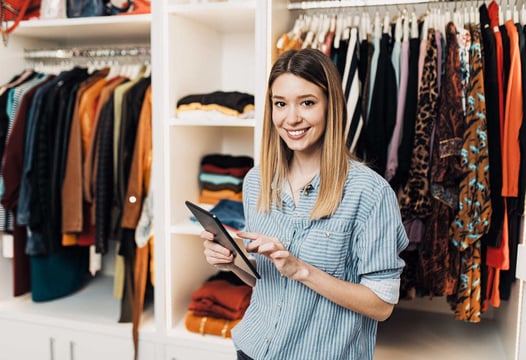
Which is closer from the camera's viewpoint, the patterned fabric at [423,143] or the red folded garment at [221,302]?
the patterned fabric at [423,143]

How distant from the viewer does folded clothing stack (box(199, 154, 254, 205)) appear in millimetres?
2162

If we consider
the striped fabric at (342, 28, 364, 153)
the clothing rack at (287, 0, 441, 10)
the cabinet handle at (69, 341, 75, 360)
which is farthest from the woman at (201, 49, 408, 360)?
the cabinet handle at (69, 341, 75, 360)

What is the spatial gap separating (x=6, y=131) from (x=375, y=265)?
1830mm

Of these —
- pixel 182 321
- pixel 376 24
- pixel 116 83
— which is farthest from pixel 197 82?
Answer: pixel 182 321

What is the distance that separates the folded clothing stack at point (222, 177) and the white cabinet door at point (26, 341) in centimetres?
90

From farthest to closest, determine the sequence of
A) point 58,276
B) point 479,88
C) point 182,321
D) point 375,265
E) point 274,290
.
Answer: point 58,276, point 182,321, point 479,88, point 274,290, point 375,265

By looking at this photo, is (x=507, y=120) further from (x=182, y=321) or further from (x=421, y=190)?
(x=182, y=321)

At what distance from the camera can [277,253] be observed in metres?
1.05

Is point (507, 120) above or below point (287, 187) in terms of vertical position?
above

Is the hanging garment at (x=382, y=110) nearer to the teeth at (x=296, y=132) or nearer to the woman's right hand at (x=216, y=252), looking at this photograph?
the teeth at (x=296, y=132)

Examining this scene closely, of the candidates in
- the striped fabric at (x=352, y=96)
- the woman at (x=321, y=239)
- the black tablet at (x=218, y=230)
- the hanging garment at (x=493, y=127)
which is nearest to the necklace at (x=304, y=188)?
the woman at (x=321, y=239)

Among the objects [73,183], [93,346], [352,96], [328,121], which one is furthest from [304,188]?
[93,346]

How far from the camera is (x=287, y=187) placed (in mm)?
1273

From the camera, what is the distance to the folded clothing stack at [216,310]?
1.98 meters
